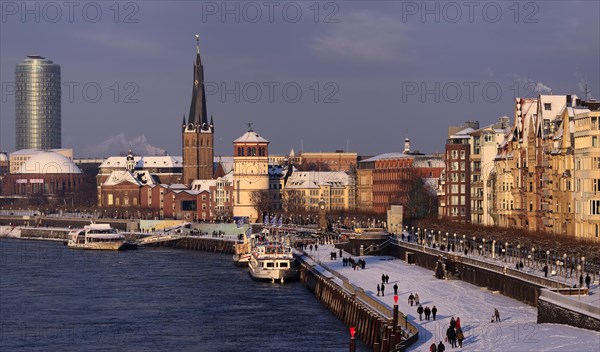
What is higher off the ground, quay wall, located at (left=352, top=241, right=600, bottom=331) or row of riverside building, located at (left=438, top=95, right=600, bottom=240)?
row of riverside building, located at (left=438, top=95, right=600, bottom=240)

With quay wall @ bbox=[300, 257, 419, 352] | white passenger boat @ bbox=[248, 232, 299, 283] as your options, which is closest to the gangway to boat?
white passenger boat @ bbox=[248, 232, 299, 283]

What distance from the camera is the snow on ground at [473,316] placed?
5512 cm

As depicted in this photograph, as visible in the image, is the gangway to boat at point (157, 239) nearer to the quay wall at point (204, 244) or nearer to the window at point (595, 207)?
the quay wall at point (204, 244)

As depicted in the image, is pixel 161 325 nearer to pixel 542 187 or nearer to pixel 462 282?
pixel 462 282

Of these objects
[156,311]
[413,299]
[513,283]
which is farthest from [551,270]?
[156,311]

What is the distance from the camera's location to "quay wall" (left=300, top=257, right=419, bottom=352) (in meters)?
59.2

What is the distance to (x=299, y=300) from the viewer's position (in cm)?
9256

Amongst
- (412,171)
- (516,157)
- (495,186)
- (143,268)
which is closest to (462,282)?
(516,157)

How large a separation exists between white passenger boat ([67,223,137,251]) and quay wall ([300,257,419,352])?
2829 inches

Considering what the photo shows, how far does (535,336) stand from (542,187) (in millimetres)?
41723

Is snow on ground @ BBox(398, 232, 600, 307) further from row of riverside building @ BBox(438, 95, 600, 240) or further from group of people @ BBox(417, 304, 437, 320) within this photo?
group of people @ BBox(417, 304, 437, 320)

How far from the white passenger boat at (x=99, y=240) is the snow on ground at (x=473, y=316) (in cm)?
7346

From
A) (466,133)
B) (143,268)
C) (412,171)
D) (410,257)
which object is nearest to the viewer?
(410,257)

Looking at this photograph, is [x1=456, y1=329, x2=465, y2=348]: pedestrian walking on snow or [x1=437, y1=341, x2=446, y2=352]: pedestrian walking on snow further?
[x1=456, y1=329, x2=465, y2=348]: pedestrian walking on snow
